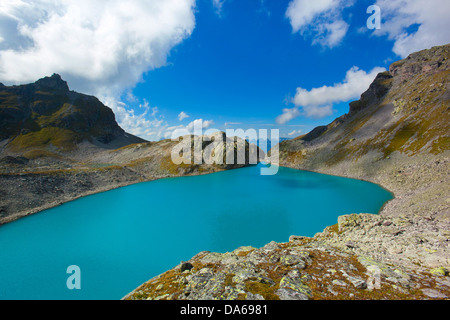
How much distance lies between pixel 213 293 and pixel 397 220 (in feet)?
67.9

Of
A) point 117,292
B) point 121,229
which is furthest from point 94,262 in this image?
point 121,229

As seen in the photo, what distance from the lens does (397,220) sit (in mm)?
18125

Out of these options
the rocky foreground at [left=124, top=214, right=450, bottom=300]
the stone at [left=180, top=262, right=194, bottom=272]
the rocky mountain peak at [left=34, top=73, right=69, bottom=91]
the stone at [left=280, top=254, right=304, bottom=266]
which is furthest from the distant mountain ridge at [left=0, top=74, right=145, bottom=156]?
the stone at [left=280, top=254, right=304, bottom=266]

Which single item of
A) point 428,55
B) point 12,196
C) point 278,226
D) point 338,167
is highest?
point 428,55

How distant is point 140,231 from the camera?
27.5 metres

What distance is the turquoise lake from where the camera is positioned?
17691 mm

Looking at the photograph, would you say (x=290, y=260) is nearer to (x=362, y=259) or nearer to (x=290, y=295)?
(x=290, y=295)

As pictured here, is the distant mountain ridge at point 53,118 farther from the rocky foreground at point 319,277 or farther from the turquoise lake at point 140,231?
the rocky foreground at point 319,277

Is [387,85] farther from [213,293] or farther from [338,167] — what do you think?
[213,293]

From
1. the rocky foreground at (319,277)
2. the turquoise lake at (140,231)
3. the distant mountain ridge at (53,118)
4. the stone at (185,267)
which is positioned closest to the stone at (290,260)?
Result: the rocky foreground at (319,277)

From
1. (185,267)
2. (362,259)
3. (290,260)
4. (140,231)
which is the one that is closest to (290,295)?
(290,260)

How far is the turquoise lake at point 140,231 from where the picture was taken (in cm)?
1769

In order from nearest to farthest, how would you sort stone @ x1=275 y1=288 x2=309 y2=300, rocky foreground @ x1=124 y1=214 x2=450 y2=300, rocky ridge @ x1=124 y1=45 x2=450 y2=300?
stone @ x1=275 y1=288 x2=309 y2=300, rocky foreground @ x1=124 y1=214 x2=450 y2=300, rocky ridge @ x1=124 y1=45 x2=450 y2=300

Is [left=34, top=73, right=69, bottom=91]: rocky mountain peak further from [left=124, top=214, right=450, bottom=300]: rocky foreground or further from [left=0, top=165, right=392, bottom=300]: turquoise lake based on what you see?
[left=124, top=214, right=450, bottom=300]: rocky foreground
